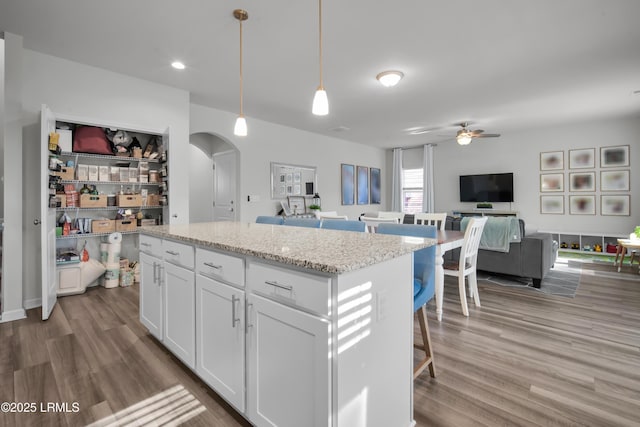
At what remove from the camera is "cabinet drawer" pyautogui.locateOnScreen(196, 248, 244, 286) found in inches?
55.6

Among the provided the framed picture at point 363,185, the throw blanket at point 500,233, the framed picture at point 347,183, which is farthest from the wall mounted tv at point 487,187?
the throw blanket at point 500,233

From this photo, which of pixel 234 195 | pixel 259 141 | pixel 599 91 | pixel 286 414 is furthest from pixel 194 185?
pixel 599 91

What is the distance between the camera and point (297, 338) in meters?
1.12

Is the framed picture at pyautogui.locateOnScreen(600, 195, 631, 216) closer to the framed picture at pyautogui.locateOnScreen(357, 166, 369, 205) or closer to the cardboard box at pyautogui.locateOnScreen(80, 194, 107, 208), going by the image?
the framed picture at pyautogui.locateOnScreen(357, 166, 369, 205)

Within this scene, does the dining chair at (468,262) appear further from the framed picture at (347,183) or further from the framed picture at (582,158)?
the framed picture at (582,158)

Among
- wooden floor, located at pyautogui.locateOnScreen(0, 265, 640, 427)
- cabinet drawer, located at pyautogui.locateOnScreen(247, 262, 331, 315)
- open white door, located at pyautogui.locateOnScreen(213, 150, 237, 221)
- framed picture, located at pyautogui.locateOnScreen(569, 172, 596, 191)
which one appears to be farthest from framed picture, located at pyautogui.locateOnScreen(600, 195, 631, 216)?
cabinet drawer, located at pyautogui.locateOnScreen(247, 262, 331, 315)

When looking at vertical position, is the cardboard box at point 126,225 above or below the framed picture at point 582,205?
below

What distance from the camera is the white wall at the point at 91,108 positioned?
312 centimetres

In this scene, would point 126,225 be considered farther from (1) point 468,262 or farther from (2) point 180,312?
(1) point 468,262

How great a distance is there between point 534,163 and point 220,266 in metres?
7.59

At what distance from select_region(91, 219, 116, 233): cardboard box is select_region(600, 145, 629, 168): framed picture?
8.53 metres

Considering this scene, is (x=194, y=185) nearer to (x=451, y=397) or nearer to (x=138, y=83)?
(x=138, y=83)

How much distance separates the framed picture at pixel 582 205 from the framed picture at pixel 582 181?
19 centimetres

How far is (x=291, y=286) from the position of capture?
3.76 feet
